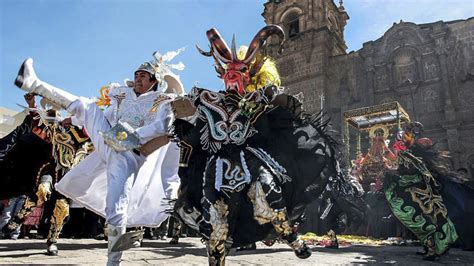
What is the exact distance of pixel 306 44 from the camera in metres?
26.2

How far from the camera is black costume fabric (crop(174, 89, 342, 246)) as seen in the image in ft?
9.00

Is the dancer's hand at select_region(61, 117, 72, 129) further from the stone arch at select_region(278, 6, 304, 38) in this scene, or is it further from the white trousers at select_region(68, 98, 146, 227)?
the stone arch at select_region(278, 6, 304, 38)

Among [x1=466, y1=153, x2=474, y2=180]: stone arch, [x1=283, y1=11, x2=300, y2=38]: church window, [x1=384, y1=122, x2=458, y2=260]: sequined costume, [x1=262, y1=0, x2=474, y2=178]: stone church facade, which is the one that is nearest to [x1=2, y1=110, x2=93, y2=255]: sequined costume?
[x1=384, y1=122, x2=458, y2=260]: sequined costume

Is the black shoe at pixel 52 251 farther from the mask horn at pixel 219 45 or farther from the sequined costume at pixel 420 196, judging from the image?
the sequined costume at pixel 420 196

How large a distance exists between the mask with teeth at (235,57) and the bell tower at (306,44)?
70.6ft

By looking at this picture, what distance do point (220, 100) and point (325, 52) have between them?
24.3 m

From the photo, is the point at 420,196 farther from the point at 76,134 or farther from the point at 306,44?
the point at 306,44

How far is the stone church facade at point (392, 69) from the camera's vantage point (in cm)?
2139

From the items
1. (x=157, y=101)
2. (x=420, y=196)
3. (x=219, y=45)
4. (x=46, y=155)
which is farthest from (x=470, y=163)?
(x=46, y=155)

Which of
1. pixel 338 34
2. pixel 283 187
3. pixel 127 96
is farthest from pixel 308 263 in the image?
pixel 338 34

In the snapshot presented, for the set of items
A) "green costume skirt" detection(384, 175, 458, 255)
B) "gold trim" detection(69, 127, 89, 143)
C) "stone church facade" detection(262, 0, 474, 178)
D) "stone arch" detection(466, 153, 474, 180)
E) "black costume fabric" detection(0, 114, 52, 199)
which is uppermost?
"stone church facade" detection(262, 0, 474, 178)

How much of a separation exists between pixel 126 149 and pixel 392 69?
24442mm

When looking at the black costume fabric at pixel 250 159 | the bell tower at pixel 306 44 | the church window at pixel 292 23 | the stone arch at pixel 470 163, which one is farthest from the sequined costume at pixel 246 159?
the church window at pixel 292 23

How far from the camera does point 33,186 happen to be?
5277 mm
